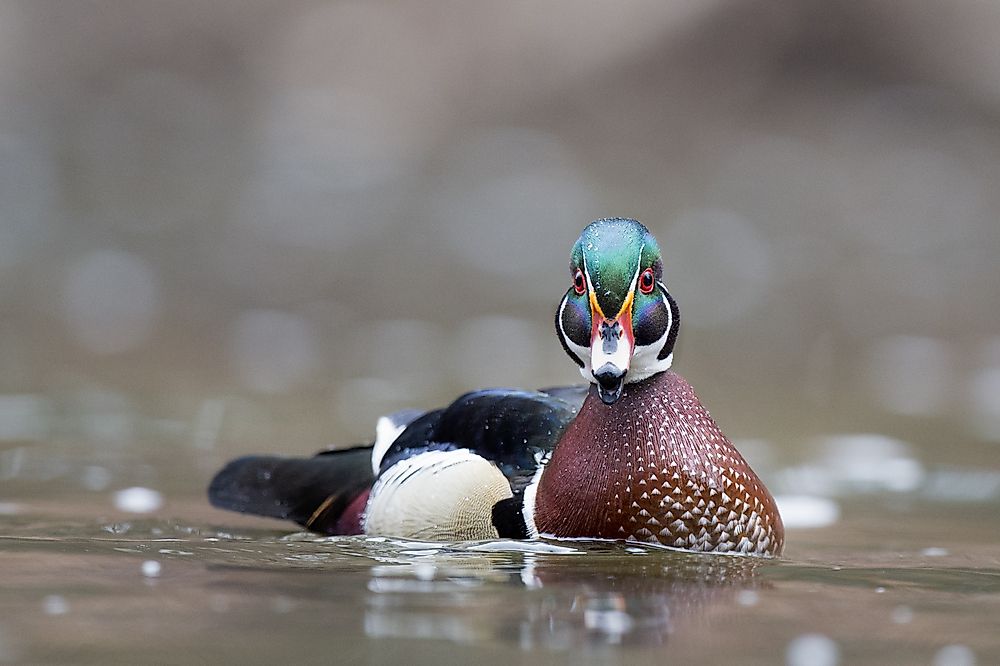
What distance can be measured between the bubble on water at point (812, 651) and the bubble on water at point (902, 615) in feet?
0.99

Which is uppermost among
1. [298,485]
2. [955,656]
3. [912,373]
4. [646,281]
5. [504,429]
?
[912,373]

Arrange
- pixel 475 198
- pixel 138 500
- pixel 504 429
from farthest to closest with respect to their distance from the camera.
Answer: pixel 475 198 → pixel 138 500 → pixel 504 429

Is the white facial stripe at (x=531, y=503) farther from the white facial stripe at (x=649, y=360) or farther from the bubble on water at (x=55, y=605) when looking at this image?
the bubble on water at (x=55, y=605)

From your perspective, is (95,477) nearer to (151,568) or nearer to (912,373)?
(151,568)

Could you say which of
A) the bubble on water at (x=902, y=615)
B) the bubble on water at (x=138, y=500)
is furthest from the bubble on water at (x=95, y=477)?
the bubble on water at (x=902, y=615)

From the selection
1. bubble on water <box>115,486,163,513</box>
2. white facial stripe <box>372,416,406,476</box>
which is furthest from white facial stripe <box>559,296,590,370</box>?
bubble on water <box>115,486,163,513</box>

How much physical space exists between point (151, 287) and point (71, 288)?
61 centimetres

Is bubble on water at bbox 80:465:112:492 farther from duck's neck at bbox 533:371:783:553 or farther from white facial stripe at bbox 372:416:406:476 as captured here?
duck's neck at bbox 533:371:783:553

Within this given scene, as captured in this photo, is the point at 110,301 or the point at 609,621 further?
the point at 110,301

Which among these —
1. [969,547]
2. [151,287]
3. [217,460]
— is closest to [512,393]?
[969,547]

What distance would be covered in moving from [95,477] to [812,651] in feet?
12.9

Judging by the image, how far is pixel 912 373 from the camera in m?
10.4

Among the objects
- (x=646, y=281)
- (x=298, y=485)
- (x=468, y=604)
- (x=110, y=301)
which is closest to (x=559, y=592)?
(x=468, y=604)

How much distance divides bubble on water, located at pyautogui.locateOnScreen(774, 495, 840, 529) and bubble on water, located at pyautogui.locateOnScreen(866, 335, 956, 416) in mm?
2405
